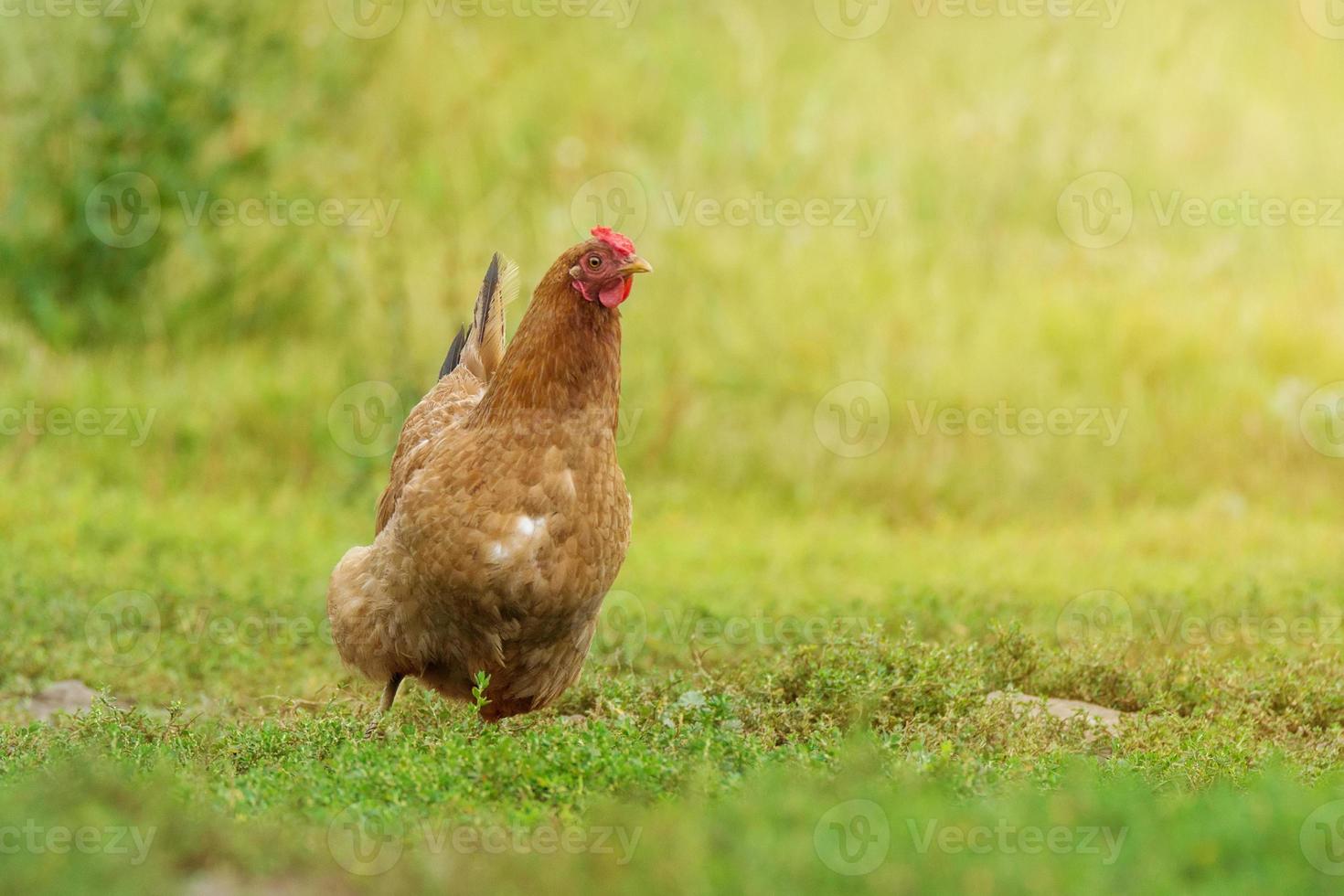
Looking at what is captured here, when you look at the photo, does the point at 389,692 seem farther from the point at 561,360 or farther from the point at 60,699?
the point at 60,699

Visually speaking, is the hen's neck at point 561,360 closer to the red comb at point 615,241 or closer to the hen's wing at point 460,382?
the red comb at point 615,241

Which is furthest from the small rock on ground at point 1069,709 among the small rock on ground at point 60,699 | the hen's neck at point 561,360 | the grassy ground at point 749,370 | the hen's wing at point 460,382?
the small rock on ground at point 60,699

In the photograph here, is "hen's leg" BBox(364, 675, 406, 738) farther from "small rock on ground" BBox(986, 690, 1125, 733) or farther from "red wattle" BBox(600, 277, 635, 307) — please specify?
"small rock on ground" BBox(986, 690, 1125, 733)

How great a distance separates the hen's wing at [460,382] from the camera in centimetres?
650

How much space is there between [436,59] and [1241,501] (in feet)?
23.9

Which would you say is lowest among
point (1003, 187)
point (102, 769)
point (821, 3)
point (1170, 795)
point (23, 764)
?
point (23, 764)

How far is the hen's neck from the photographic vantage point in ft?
19.0

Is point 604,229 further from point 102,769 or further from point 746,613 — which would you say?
point 746,613

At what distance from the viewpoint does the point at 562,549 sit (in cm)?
564

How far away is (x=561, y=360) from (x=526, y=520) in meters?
0.61

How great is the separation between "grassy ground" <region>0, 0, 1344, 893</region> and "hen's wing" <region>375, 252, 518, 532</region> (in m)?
0.96

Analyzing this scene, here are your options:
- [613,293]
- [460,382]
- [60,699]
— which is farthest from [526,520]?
[60,699]

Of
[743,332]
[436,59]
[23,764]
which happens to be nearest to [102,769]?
[23,764]

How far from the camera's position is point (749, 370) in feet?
38.4
